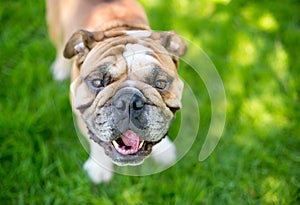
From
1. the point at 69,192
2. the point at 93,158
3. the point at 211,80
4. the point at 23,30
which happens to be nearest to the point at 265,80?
the point at 211,80

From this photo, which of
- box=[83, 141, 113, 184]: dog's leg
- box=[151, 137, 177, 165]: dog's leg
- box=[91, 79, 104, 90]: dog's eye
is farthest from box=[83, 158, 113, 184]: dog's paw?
box=[91, 79, 104, 90]: dog's eye

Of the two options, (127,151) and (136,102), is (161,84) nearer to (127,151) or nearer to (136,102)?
(136,102)

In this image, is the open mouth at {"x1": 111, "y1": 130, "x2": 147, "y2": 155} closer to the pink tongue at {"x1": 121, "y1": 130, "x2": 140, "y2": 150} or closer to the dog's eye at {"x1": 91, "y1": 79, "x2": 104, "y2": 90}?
the pink tongue at {"x1": 121, "y1": 130, "x2": 140, "y2": 150}

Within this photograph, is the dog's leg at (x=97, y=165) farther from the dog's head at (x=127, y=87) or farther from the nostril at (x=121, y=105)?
the nostril at (x=121, y=105)

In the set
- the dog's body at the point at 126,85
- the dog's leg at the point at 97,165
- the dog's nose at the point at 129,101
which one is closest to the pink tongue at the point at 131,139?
the dog's body at the point at 126,85

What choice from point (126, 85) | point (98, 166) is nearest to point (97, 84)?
point (126, 85)

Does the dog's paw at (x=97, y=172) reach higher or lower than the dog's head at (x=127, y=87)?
lower

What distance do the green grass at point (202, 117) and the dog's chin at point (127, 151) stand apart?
567 millimetres

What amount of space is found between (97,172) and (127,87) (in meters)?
1.06

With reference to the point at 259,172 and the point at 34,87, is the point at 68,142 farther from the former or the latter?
the point at 259,172

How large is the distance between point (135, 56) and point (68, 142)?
4.03 feet

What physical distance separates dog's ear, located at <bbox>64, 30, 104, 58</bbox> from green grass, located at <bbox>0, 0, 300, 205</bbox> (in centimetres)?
88

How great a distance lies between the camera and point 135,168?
3.10m

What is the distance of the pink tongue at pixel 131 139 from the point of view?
244cm
